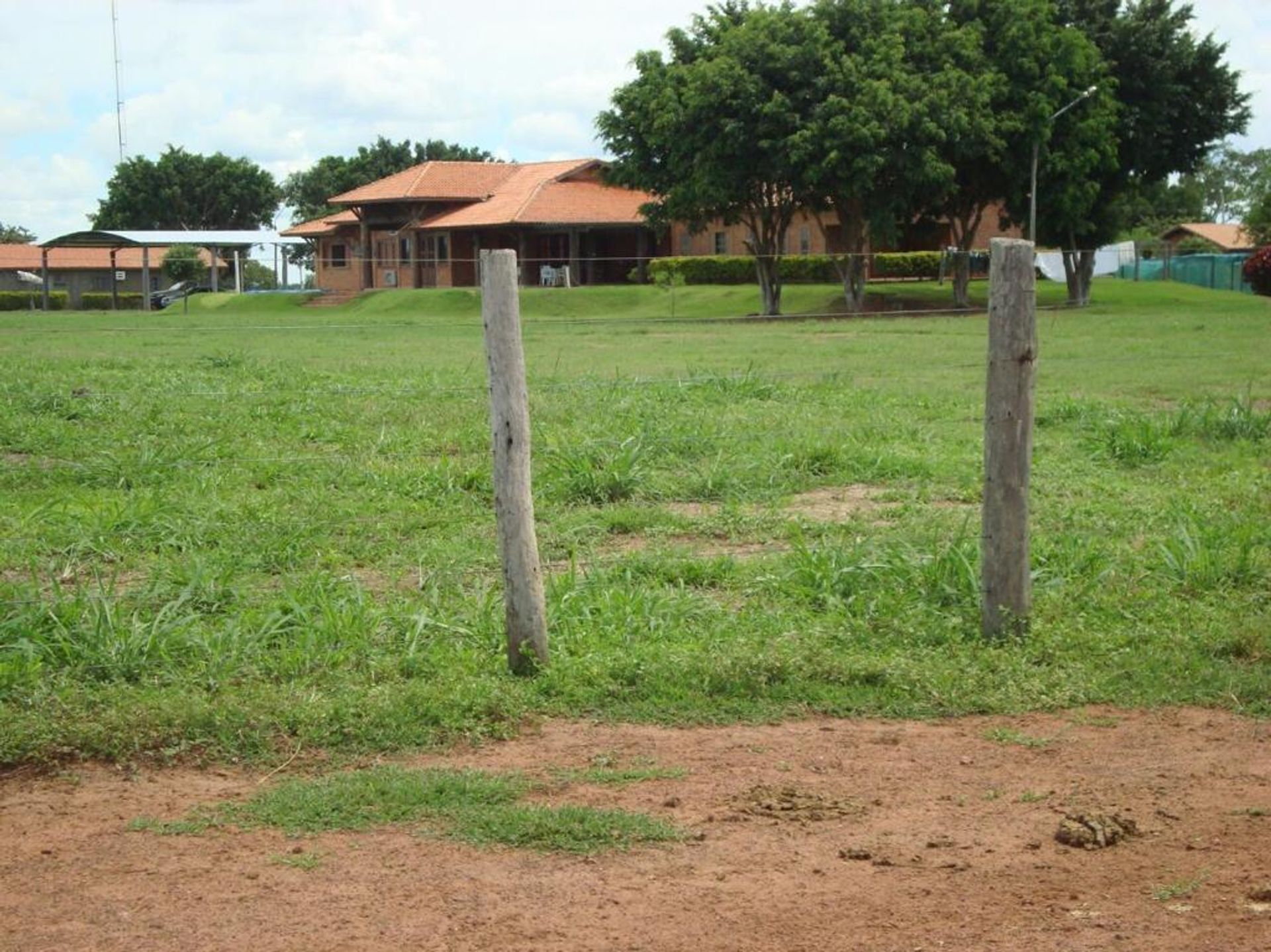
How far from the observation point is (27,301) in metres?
68.8

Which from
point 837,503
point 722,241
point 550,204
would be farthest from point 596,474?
point 722,241

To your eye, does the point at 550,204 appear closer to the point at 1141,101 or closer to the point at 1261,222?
the point at 1141,101

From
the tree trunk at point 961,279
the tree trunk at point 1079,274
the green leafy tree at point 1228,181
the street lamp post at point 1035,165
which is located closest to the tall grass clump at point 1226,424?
the street lamp post at point 1035,165

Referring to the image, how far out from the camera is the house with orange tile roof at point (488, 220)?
60375mm

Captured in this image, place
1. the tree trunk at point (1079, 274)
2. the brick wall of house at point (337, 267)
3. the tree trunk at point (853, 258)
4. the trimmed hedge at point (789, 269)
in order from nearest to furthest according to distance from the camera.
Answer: the tree trunk at point (853, 258) → the tree trunk at point (1079, 274) → the trimmed hedge at point (789, 269) → the brick wall of house at point (337, 267)

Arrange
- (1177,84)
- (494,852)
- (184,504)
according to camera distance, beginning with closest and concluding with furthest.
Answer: (494,852) < (184,504) < (1177,84)

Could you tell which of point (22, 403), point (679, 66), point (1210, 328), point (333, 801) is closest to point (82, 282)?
point (679, 66)

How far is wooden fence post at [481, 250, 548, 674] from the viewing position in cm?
659

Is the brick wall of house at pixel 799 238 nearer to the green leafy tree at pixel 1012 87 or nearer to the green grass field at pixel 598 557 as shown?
the green leafy tree at pixel 1012 87

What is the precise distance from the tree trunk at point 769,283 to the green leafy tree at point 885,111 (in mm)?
1971

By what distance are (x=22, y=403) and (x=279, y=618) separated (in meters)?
8.68

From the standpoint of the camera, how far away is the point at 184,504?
33.4ft

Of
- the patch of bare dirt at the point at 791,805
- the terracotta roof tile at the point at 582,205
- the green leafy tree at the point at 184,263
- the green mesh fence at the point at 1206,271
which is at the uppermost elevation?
the terracotta roof tile at the point at 582,205

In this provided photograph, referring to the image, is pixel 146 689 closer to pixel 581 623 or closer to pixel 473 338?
pixel 581 623
